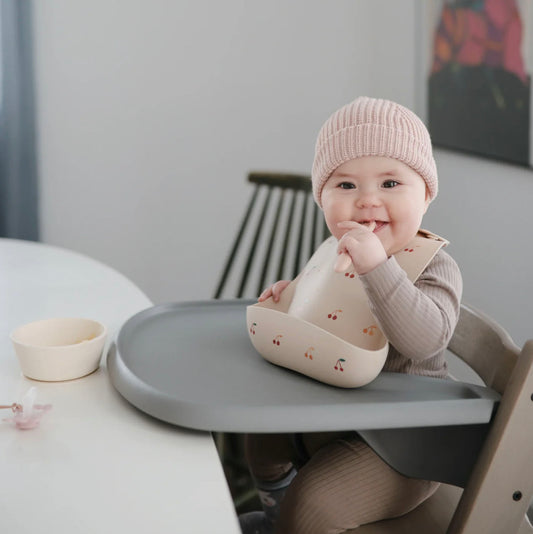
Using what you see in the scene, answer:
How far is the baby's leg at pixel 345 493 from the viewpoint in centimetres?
84

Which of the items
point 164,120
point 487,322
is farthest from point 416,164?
point 164,120

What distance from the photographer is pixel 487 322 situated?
0.93 metres

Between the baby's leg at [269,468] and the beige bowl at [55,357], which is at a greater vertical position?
the beige bowl at [55,357]

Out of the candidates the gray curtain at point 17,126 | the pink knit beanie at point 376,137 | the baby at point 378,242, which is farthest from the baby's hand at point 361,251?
the gray curtain at point 17,126

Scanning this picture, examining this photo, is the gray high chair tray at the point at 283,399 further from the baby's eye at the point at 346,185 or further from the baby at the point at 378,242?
the baby's eye at the point at 346,185

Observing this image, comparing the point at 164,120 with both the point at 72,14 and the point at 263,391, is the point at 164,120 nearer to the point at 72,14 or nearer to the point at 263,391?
the point at 72,14

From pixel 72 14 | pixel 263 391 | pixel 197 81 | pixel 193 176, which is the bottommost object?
pixel 193 176

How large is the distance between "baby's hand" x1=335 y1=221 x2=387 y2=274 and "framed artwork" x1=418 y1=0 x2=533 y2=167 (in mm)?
1153

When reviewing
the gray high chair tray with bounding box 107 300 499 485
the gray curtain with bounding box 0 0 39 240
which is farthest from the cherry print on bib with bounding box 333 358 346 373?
the gray curtain with bounding box 0 0 39 240

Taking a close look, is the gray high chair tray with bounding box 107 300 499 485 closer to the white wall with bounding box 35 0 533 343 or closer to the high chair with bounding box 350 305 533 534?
the high chair with bounding box 350 305 533 534

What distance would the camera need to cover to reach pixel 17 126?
2451mm

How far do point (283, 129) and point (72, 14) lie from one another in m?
0.85

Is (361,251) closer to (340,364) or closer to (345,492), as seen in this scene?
(340,364)

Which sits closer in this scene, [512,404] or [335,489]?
[512,404]
